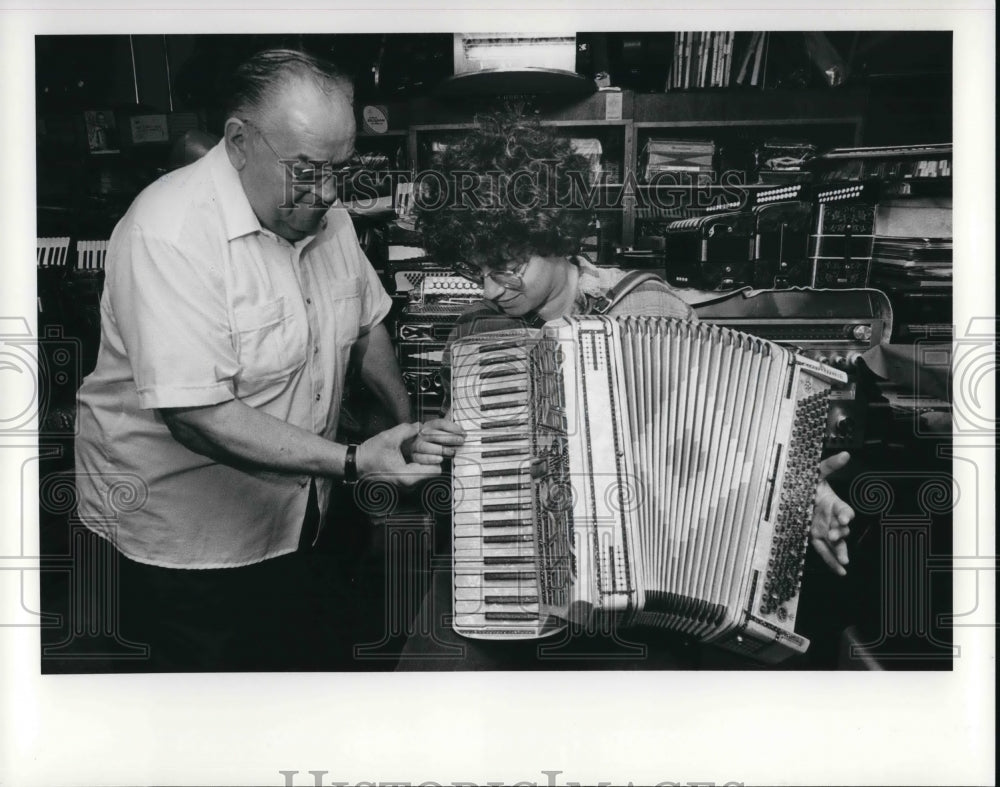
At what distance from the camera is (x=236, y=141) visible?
2713mm

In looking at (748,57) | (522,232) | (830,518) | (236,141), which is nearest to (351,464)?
(522,232)

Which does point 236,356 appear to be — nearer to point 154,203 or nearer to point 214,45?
point 154,203

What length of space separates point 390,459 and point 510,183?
2.72 ft

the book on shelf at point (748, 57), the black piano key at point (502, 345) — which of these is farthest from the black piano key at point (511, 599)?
the book on shelf at point (748, 57)

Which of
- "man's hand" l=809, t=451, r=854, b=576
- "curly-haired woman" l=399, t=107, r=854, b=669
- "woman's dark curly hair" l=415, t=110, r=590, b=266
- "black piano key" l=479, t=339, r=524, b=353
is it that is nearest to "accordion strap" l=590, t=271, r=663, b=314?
"curly-haired woman" l=399, t=107, r=854, b=669

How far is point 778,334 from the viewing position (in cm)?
280

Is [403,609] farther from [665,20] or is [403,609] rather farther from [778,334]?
[665,20]

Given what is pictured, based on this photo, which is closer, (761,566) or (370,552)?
(761,566)

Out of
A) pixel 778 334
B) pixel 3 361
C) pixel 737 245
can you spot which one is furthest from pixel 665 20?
pixel 3 361

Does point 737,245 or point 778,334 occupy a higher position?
point 737,245

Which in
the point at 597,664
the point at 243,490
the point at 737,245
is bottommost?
the point at 597,664

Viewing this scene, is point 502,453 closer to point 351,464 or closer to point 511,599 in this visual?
point 511,599

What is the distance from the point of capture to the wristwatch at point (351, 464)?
2.80m

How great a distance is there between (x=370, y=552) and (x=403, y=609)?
186 mm
